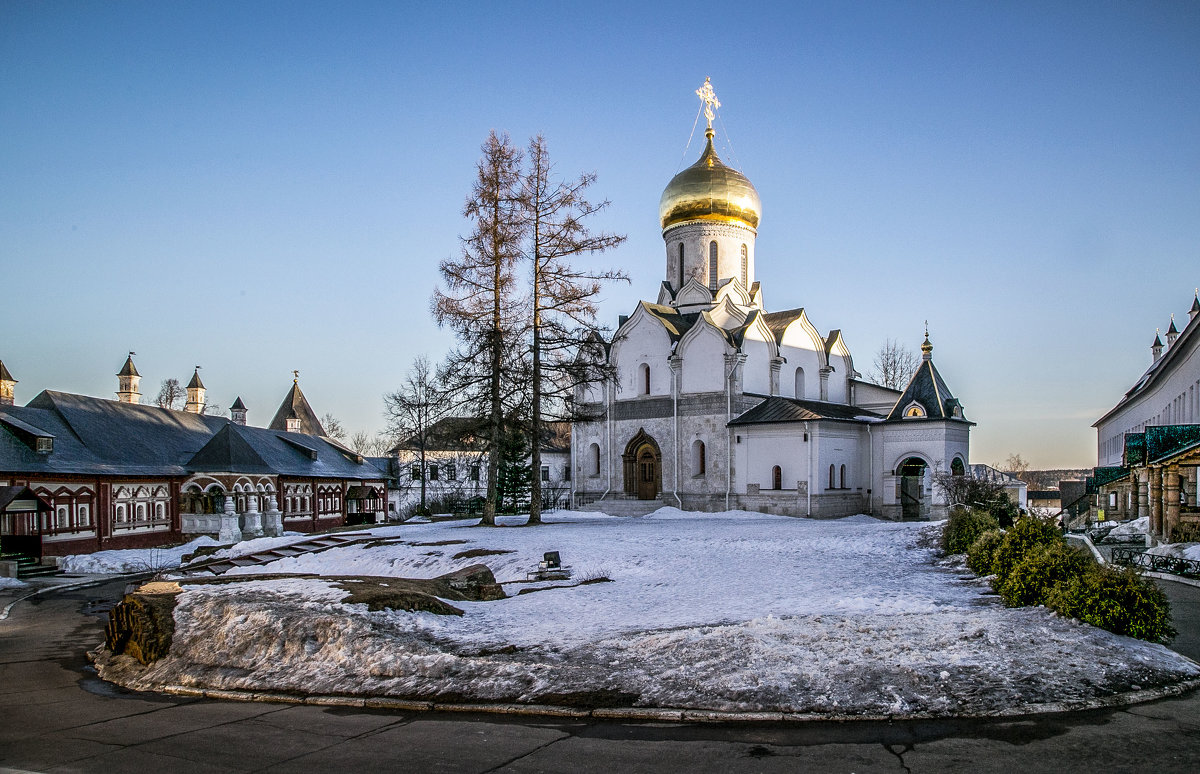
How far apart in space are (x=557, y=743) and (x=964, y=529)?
12.9 m

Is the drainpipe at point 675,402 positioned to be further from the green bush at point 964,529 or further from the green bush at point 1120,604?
the green bush at point 1120,604

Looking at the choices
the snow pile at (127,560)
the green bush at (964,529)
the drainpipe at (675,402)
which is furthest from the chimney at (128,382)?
the green bush at (964,529)

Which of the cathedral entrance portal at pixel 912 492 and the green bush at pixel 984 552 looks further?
the cathedral entrance portal at pixel 912 492

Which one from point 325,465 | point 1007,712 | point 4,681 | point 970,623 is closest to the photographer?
point 1007,712

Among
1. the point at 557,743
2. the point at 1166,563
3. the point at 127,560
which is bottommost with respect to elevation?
the point at 127,560

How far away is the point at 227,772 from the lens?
6.67 m

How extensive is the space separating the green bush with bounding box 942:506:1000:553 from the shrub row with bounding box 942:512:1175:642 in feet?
10.0

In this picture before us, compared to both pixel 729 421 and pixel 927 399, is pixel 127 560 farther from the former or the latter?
pixel 927 399

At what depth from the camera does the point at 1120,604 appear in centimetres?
948

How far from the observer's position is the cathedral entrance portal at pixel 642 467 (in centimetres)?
3491

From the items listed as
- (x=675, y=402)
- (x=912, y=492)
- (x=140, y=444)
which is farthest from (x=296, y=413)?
(x=912, y=492)

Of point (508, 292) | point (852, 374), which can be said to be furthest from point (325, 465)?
point (852, 374)

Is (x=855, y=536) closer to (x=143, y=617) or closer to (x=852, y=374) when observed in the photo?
(x=143, y=617)

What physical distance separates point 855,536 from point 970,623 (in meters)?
10.6
